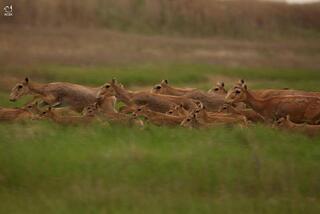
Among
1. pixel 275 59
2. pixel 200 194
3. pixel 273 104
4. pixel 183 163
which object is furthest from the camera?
pixel 275 59

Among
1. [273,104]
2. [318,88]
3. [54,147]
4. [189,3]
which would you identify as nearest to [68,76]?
[318,88]

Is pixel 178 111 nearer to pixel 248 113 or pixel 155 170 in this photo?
Answer: pixel 248 113

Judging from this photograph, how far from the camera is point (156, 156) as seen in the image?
12.0 meters

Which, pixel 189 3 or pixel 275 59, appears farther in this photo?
pixel 189 3

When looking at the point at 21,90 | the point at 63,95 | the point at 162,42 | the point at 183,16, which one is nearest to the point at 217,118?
the point at 63,95

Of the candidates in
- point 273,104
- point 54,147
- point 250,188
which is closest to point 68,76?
point 273,104

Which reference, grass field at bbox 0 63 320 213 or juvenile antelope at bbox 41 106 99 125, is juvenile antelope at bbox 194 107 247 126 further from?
juvenile antelope at bbox 41 106 99 125

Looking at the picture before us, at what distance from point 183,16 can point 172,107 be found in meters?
27.7

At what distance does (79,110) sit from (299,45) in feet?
76.8

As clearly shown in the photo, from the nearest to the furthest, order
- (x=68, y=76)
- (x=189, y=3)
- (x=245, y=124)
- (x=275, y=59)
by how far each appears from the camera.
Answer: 1. (x=245, y=124)
2. (x=68, y=76)
3. (x=275, y=59)
4. (x=189, y=3)

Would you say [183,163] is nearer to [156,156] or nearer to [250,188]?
[156,156]

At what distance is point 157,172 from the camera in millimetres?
11414

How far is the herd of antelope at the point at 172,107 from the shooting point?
1514 cm

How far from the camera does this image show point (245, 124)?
15.1 meters
